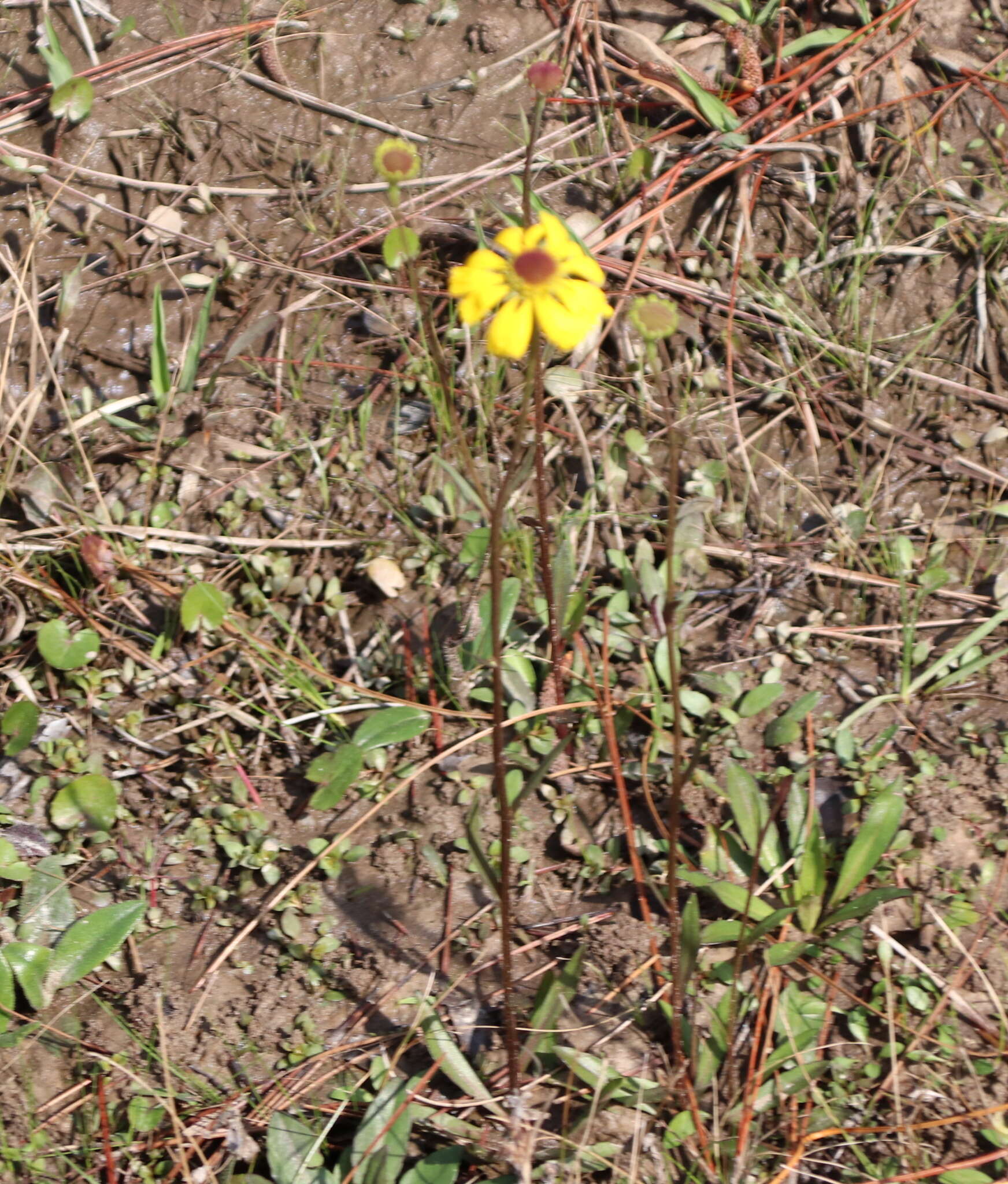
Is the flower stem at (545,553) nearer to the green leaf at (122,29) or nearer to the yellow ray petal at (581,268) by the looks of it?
the yellow ray petal at (581,268)

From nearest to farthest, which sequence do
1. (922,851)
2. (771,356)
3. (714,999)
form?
(714,999)
(922,851)
(771,356)

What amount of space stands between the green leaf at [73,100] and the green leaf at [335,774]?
74.2 inches

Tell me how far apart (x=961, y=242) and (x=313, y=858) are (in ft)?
6.72

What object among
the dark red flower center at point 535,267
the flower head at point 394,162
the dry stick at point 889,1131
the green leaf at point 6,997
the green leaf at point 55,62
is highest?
the green leaf at point 55,62

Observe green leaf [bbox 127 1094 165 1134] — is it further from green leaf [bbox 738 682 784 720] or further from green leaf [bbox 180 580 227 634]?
green leaf [bbox 738 682 784 720]

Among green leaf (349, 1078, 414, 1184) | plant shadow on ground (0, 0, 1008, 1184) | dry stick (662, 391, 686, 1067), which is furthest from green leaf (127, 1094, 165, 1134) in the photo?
dry stick (662, 391, 686, 1067)

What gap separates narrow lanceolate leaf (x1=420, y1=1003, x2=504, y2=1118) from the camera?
1.71m

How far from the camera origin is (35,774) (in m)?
2.11

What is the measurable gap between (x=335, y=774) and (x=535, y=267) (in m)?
1.09

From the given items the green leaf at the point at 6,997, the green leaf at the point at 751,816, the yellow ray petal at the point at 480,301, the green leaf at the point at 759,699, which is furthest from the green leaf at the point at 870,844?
the green leaf at the point at 6,997

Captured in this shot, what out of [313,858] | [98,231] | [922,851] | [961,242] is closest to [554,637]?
[313,858]

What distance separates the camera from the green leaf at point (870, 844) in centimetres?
185

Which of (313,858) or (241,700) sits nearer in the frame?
(313,858)

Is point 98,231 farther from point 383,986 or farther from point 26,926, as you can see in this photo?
point 383,986
